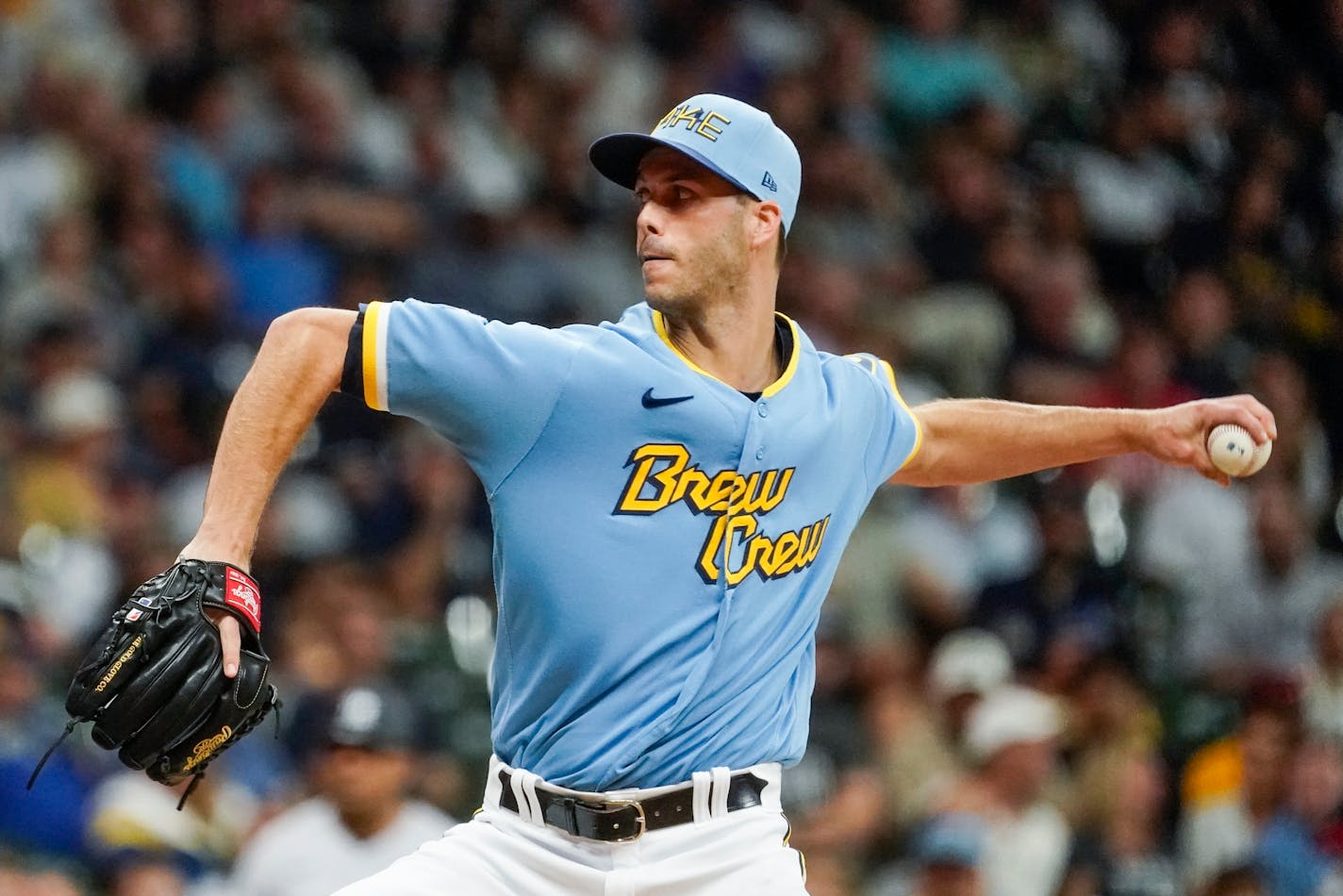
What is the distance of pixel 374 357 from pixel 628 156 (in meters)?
1.00

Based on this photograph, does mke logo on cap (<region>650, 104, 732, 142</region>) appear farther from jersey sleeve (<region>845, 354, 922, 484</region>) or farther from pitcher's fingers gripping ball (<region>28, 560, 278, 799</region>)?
pitcher's fingers gripping ball (<region>28, 560, 278, 799</region>)

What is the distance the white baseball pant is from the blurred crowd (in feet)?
8.27

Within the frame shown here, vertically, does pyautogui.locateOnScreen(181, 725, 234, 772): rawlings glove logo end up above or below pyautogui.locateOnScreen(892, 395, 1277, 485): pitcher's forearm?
below

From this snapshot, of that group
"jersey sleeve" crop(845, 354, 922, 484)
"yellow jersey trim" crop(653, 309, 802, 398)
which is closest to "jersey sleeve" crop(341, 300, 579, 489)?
"yellow jersey trim" crop(653, 309, 802, 398)

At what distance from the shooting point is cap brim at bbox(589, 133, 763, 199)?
445 cm

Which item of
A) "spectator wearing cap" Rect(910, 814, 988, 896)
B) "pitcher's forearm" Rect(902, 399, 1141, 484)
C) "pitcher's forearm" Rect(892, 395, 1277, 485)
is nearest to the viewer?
"pitcher's forearm" Rect(892, 395, 1277, 485)

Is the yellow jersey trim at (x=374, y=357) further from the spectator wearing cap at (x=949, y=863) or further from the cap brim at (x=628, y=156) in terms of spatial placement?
the spectator wearing cap at (x=949, y=863)

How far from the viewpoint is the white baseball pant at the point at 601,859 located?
409 centimetres

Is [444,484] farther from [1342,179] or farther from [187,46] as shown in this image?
[1342,179]

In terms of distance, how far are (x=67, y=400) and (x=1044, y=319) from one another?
526cm

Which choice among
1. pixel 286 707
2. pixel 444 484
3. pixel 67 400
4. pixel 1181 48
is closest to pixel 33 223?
pixel 67 400

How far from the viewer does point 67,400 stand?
26.8ft

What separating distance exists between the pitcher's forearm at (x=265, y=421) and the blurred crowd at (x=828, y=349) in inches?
115

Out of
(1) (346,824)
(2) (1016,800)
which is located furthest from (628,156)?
(2) (1016,800)
